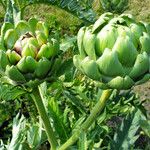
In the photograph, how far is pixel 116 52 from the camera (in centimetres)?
98

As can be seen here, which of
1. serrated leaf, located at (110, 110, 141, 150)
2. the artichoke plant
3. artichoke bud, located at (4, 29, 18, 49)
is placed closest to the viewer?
artichoke bud, located at (4, 29, 18, 49)

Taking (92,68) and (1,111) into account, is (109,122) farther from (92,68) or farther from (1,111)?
(92,68)

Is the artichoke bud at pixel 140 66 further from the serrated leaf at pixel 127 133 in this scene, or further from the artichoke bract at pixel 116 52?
the serrated leaf at pixel 127 133

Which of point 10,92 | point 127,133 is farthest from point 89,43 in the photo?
point 127,133

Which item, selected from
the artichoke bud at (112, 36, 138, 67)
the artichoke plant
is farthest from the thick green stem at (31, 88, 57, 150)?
the artichoke plant

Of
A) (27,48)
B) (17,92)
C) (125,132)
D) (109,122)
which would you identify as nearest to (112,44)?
(27,48)

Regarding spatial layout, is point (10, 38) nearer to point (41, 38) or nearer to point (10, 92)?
point (41, 38)

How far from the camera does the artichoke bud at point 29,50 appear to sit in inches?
40.7

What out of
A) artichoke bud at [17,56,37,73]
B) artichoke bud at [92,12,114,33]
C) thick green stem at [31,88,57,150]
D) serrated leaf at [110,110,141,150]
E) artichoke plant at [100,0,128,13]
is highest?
artichoke bud at [92,12,114,33]

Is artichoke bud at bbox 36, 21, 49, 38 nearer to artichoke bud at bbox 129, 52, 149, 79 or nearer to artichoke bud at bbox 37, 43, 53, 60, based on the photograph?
artichoke bud at bbox 37, 43, 53, 60

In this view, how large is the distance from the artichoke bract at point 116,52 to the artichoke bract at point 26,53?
66 mm

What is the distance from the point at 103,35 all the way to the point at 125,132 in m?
0.41

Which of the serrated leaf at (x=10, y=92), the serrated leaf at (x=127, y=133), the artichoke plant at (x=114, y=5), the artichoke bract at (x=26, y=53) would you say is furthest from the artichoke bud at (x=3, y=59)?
the artichoke plant at (x=114, y=5)

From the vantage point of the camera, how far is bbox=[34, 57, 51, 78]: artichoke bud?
1.04 meters
